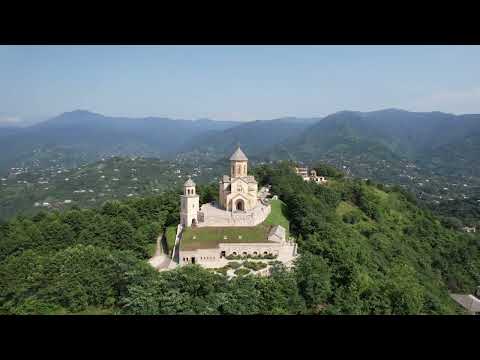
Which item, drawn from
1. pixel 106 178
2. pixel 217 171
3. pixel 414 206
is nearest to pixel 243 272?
pixel 414 206

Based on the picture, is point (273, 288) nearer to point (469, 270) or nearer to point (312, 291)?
point (312, 291)

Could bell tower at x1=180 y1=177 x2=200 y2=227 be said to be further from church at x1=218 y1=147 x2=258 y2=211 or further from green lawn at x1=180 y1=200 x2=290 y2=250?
church at x1=218 y1=147 x2=258 y2=211

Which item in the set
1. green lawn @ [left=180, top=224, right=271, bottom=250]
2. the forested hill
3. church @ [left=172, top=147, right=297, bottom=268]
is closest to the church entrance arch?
church @ [left=172, top=147, right=297, bottom=268]

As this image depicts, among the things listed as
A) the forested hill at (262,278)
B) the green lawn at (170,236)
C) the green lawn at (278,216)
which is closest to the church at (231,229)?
the green lawn at (278,216)

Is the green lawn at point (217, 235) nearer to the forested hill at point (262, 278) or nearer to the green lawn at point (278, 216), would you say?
the green lawn at point (278, 216)

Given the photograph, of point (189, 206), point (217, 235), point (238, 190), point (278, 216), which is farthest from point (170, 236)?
point (278, 216)

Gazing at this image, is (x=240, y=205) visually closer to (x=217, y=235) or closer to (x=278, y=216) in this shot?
(x=278, y=216)
